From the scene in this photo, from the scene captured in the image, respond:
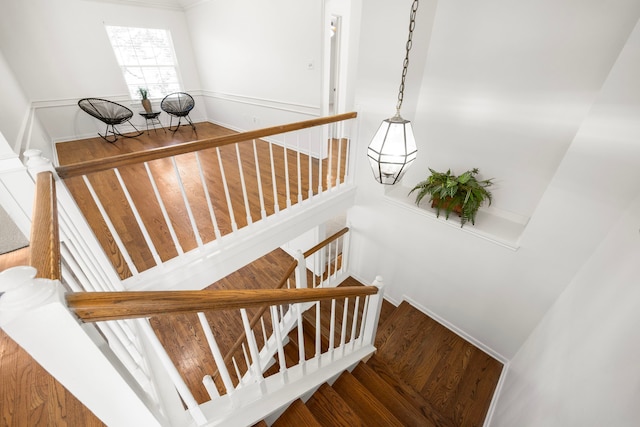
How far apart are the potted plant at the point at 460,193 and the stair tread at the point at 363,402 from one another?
152 centimetres

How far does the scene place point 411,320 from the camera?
2.80 m

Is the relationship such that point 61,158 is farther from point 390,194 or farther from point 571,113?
point 571,113

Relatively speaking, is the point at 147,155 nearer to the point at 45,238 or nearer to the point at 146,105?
the point at 45,238

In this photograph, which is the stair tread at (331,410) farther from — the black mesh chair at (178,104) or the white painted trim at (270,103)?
the black mesh chair at (178,104)

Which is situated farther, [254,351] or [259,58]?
[259,58]

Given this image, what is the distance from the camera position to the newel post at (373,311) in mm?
1734

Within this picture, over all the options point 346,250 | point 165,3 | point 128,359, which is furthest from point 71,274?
point 165,3

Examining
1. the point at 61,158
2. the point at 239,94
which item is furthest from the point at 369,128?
the point at 61,158

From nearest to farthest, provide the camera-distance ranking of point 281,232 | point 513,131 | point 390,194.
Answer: point 513,131
point 281,232
point 390,194

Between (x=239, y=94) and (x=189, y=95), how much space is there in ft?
5.22

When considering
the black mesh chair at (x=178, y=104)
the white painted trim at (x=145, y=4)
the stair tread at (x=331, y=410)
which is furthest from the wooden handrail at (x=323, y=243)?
the white painted trim at (x=145, y=4)

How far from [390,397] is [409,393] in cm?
23

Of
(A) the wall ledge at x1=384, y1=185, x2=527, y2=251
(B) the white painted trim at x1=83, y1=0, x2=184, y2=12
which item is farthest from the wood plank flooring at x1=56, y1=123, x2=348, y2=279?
(B) the white painted trim at x1=83, y1=0, x2=184, y2=12

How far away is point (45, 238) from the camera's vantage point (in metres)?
0.64
